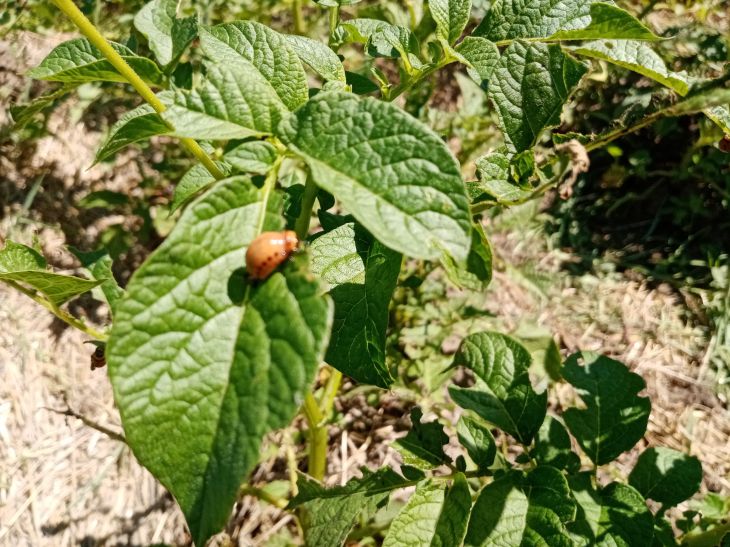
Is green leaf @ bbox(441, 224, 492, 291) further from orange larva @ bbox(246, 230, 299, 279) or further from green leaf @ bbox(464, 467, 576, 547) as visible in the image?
green leaf @ bbox(464, 467, 576, 547)

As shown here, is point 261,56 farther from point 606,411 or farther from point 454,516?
point 606,411

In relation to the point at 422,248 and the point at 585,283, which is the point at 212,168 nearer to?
the point at 422,248

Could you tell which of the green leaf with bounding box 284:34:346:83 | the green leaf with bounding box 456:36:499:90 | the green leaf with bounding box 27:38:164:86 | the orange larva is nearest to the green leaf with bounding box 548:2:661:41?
the green leaf with bounding box 456:36:499:90

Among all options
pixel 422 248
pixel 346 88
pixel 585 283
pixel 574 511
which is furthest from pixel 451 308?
pixel 422 248

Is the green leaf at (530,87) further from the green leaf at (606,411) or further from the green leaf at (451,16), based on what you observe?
the green leaf at (606,411)

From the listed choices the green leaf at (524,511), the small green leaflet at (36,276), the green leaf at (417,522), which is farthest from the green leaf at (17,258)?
the green leaf at (524,511)

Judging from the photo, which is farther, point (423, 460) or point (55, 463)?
point (55, 463)
